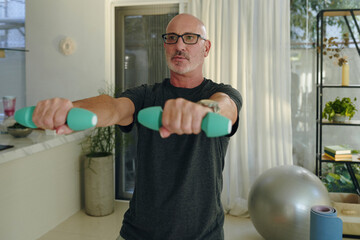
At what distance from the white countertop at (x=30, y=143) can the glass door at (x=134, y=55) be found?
70 centimetres

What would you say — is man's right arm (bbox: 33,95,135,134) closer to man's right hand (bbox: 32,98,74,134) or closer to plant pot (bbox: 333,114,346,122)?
man's right hand (bbox: 32,98,74,134)

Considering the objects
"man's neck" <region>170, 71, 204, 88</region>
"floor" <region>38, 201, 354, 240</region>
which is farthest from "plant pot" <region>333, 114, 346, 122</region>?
"man's neck" <region>170, 71, 204, 88</region>

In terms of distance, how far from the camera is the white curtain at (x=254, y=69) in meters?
3.73

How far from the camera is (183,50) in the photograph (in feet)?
4.76

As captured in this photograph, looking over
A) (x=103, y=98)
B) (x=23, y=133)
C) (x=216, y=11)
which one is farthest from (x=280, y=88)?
(x=103, y=98)

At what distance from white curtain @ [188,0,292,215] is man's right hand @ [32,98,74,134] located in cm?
Answer: 301

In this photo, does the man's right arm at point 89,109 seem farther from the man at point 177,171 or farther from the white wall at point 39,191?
the white wall at point 39,191

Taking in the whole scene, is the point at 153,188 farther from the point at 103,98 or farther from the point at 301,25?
the point at 301,25

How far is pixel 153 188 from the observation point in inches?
54.3

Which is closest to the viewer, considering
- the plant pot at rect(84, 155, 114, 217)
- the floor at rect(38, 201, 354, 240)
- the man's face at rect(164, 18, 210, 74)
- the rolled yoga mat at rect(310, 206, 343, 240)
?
the man's face at rect(164, 18, 210, 74)

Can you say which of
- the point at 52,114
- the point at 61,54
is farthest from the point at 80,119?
the point at 61,54

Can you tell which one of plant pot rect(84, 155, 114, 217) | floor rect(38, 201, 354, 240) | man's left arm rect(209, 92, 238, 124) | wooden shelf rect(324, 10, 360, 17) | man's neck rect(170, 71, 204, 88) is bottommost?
floor rect(38, 201, 354, 240)

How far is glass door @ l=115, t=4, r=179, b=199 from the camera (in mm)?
4086

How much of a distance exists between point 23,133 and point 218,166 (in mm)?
2416
